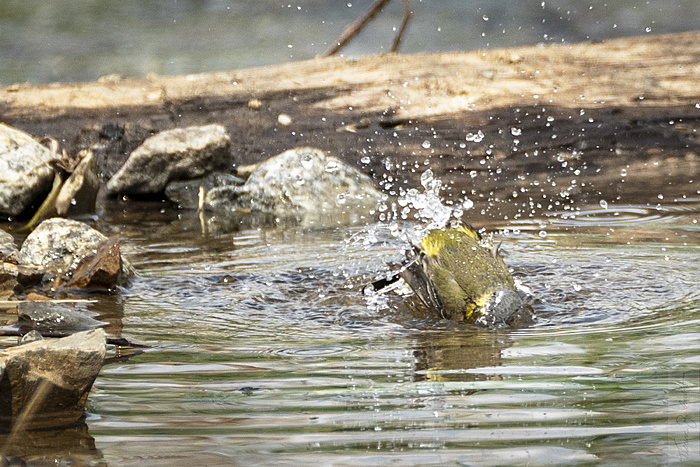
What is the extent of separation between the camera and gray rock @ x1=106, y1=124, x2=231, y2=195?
721 centimetres

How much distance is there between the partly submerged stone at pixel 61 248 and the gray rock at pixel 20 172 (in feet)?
7.65

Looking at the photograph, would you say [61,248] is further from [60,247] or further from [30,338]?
[30,338]

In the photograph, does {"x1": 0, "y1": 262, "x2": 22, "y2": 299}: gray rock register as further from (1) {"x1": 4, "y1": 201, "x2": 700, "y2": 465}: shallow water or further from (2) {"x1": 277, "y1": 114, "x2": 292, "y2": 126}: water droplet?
(2) {"x1": 277, "y1": 114, "x2": 292, "y2": 126}: water droplet

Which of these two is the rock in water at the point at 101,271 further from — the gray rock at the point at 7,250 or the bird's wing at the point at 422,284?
the bird's wing at the point at 422,284

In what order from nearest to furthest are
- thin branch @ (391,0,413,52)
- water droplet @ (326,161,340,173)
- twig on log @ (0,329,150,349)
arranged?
1. twig on log @ (0,329,150,349)
2. water droplet @ (326,161,340,173)
3. thin branch @ (391,0,413,52)

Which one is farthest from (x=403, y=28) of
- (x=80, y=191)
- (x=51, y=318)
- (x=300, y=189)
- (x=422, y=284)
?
(x=51, y=318)

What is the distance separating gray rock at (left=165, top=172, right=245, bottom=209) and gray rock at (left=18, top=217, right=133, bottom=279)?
2.78 meters

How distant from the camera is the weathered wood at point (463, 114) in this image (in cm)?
718

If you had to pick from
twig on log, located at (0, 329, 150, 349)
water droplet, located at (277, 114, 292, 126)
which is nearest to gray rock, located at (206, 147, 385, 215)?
water droplet, located at (277, 114, 292, 126)

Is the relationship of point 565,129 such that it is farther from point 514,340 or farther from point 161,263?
point 514,340

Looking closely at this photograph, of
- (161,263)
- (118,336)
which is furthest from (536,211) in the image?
(118,336)

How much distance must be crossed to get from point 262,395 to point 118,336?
3.31 feet

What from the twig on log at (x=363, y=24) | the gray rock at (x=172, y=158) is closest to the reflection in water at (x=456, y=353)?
the gray rock at (x=172, y=158)

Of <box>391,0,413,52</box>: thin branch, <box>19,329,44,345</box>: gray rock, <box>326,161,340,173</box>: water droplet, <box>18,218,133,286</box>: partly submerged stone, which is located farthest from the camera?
<box>391,0,413,52</box>: thin branch
